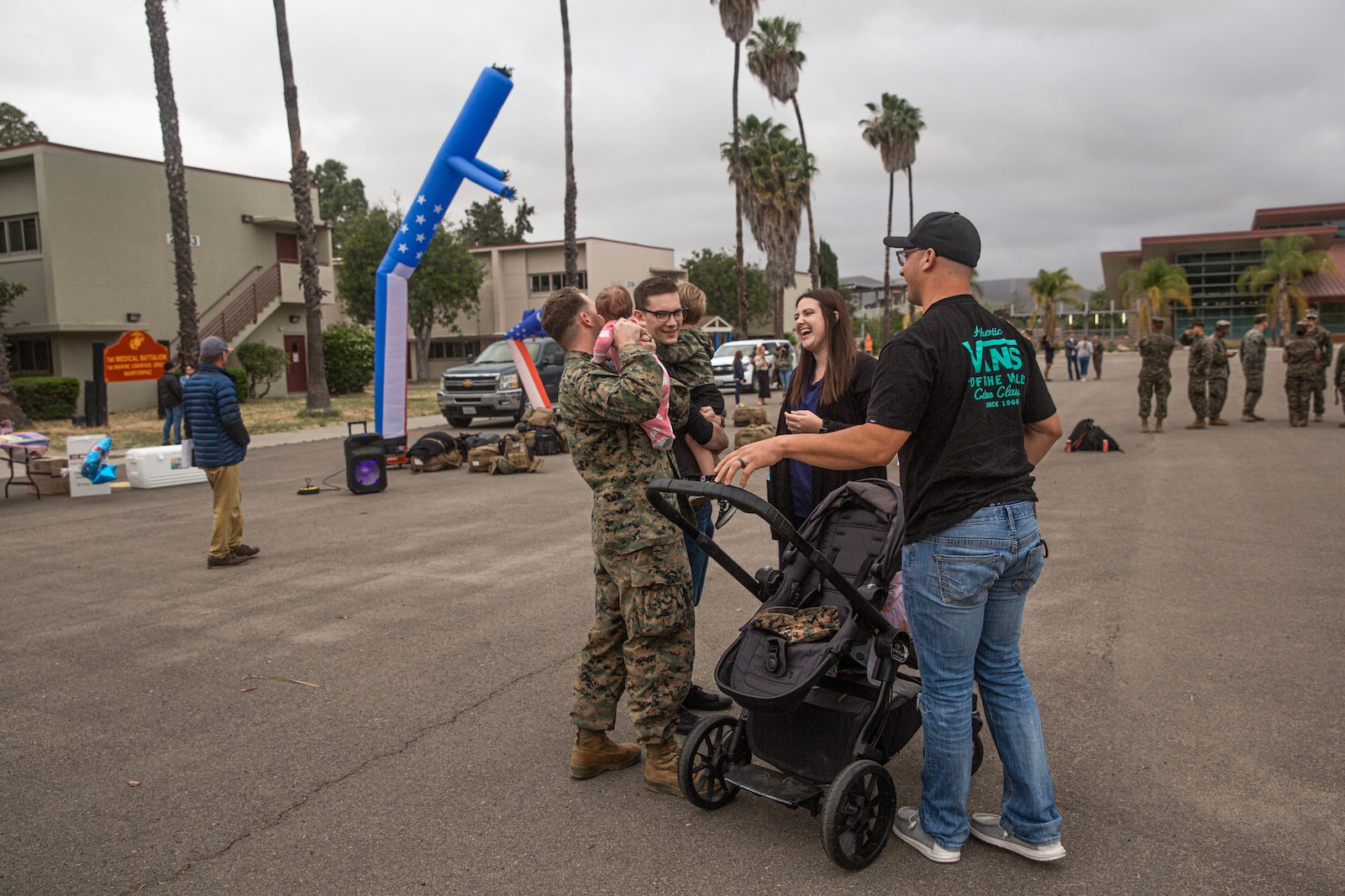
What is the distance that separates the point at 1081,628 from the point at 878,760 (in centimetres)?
285

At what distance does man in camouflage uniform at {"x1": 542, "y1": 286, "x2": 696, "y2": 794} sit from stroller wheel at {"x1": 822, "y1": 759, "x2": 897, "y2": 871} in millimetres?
817

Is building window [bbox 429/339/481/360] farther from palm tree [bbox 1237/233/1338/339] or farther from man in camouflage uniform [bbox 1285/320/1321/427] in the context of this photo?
palm tree [bbox 1237/233/1338/339]

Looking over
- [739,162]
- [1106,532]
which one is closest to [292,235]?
[739,162]

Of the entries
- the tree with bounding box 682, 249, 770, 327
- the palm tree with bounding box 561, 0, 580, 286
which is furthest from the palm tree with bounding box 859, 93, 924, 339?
the palm tree with bounding box 561, 0, 580, 286

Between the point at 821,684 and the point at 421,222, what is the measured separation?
1347 centimetres

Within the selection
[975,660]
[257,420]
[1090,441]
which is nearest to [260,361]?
[257,420]

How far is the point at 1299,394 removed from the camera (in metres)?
15.4

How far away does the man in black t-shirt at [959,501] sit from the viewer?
2863 mm

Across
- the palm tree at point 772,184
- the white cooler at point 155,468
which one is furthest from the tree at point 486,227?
the white cooler at point 155,468

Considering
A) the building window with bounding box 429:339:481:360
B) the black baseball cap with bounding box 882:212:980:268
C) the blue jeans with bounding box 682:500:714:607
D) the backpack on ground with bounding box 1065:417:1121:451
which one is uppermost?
the building window with bounding box 429:339:481:360

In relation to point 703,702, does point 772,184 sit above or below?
above

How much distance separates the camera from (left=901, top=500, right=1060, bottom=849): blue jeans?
2873 millimetres

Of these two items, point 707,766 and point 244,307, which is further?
point 244,307

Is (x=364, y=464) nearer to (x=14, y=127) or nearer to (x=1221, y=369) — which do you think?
(x=1221, y=369)
